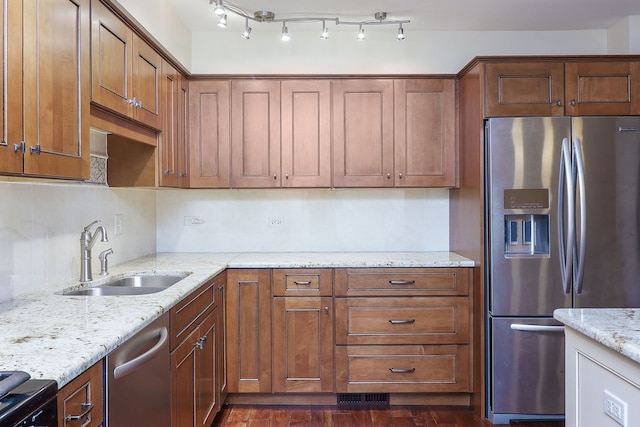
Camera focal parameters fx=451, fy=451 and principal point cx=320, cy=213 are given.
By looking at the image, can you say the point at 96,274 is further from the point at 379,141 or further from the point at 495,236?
the point at 495,236

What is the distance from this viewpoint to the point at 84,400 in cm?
116

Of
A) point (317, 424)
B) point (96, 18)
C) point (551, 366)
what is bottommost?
point (317, 424)

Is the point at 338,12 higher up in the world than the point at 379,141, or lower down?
higher up

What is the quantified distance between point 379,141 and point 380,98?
295mm

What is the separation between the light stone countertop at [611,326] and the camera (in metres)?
1.14

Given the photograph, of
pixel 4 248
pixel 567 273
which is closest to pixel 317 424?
pixel 567 273

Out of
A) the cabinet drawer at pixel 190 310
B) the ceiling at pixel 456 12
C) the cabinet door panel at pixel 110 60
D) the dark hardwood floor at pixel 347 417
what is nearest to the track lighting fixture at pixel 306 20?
the ceiling at pixel 456 12

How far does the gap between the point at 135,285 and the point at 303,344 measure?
3.51 feet

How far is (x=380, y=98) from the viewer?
10.2 ft

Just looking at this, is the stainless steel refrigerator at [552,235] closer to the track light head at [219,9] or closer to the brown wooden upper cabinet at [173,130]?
the track light head at [219,9]

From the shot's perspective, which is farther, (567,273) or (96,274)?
(567,273)

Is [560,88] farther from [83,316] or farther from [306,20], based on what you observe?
[83,316]

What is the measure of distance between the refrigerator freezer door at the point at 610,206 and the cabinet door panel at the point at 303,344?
1505mm

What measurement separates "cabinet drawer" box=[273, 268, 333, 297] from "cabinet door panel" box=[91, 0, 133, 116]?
4.30 feet
